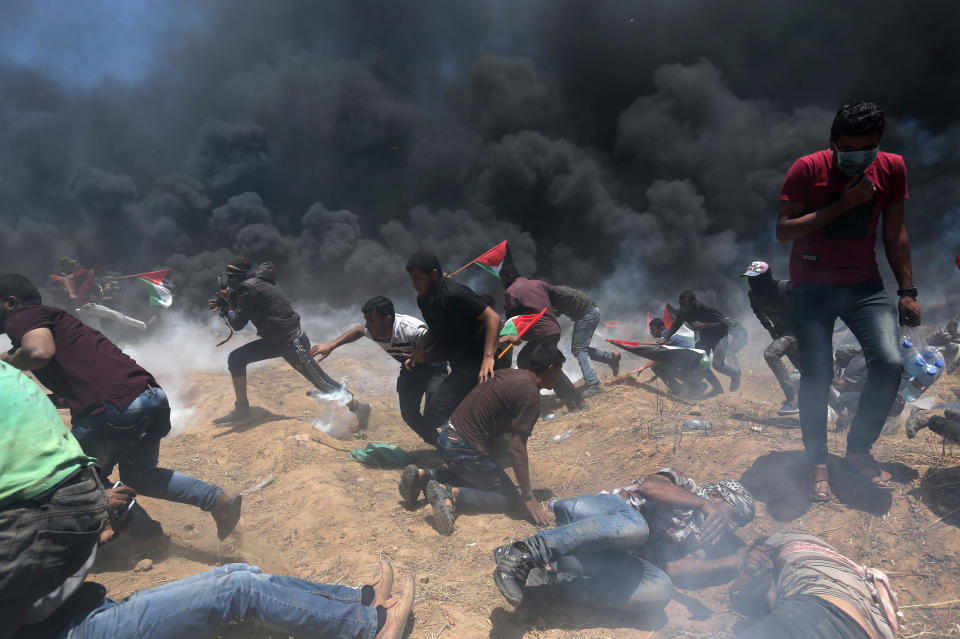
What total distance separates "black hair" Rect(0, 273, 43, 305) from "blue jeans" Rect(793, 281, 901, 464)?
14.4 feet

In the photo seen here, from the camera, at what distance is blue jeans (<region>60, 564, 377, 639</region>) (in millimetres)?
1822

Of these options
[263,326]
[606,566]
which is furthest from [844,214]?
[263,326]

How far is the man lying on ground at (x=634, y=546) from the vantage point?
2451 mm

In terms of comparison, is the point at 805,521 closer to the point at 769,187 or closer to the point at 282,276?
the point at 769,187

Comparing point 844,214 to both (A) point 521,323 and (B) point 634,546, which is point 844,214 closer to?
(B) point 634,546

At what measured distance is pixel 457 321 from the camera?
4094 mm

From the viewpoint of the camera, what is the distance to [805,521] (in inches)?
119

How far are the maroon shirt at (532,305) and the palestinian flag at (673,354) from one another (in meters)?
1.36

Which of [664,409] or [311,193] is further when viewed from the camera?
[311,193]

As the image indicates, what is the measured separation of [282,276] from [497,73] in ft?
28.7

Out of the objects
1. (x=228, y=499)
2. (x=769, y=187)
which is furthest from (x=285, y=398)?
(x=769, y=187)

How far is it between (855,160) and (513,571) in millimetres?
2578

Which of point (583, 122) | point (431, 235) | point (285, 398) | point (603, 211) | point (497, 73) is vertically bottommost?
point (285, 398)

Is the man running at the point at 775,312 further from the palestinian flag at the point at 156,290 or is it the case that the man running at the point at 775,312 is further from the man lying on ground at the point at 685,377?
the palestinian flag at the point at 156,290
